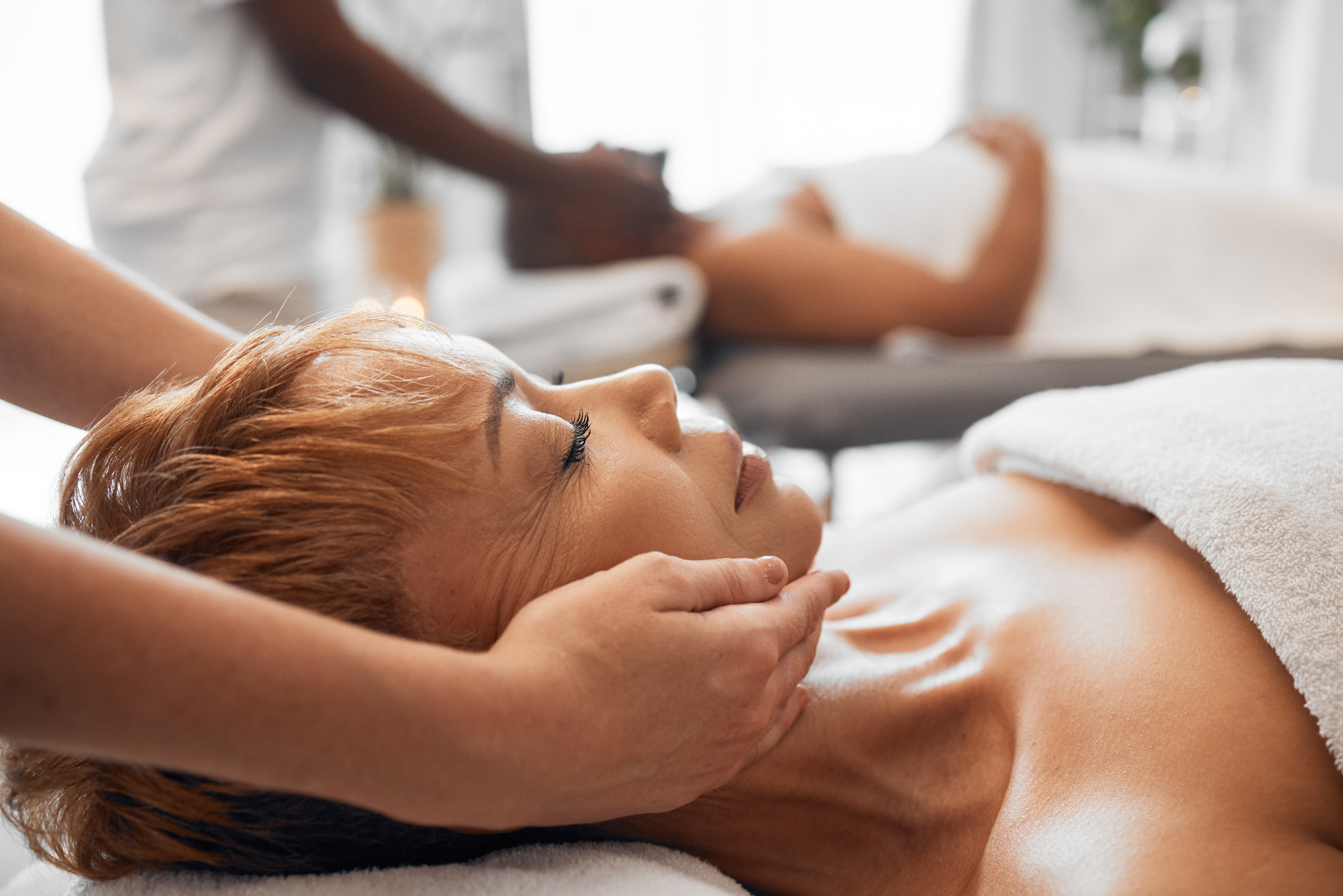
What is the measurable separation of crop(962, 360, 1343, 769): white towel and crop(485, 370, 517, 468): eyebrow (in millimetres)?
545

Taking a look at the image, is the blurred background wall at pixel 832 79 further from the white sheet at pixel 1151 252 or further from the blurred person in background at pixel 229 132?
the white sheet at pixel 1151 252

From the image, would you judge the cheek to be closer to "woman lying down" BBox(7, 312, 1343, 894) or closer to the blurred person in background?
"woman lying down" BBox(7, 312, 1343, 894)

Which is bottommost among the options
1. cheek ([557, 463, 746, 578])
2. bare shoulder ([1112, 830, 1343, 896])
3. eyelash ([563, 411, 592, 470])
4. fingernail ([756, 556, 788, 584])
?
bare shoulder ([1112, 830, 1343, 896])

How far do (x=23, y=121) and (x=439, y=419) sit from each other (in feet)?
7.20

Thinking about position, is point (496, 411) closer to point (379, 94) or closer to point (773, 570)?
point (773, 570)

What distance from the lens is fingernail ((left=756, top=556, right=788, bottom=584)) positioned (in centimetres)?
64

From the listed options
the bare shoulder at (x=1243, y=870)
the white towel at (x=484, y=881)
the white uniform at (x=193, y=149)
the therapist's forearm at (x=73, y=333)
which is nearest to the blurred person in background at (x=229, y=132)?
the white uniform at (x=193, y=149)

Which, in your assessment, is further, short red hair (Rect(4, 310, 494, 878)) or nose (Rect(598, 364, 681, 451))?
nose (Rect(598, 364, 681, 451))

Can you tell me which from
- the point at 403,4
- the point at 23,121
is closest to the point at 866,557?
the point at 23,121

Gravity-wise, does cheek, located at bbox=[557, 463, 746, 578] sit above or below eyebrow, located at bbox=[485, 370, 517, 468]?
below

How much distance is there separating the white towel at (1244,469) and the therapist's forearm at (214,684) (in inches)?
22.0

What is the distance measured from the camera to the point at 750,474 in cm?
78

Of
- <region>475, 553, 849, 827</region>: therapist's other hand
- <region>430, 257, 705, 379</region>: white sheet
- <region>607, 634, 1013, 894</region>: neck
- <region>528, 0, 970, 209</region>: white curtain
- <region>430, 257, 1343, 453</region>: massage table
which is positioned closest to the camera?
<region>475, 553, 849, 827</region>: therapist's other hand

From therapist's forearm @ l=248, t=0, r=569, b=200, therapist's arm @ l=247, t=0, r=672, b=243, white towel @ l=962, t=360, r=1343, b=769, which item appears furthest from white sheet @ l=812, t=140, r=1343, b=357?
white towel @ l=962, t=360, r=1343, b=769
